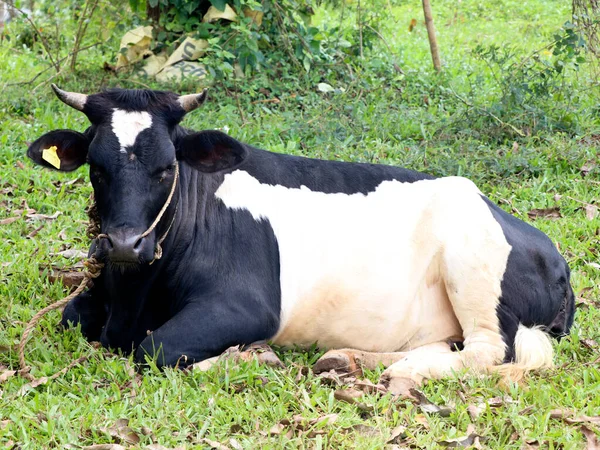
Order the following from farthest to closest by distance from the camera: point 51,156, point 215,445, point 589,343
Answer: point 589,343 < point 51,156 < point 215,445

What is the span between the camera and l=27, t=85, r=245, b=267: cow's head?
15.1 ft

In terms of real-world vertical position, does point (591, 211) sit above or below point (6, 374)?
above

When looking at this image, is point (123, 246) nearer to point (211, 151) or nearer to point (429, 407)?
point (211, 151)

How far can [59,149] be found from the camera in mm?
5004

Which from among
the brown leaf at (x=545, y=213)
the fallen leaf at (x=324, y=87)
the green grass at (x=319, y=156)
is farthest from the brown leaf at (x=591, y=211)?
the fallen leaf at (x=324, y=87)

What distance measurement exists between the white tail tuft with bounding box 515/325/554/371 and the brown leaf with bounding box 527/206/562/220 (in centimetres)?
231

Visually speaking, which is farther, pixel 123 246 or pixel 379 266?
pixel 379 266

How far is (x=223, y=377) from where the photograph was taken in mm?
4629

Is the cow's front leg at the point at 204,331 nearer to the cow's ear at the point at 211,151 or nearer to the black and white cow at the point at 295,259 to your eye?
the black and white cow at the point at 295,259

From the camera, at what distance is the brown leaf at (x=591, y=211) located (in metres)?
7.31

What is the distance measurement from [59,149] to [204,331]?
4.27 feet

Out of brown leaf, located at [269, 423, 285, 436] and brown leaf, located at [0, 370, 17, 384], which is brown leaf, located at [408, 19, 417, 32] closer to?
brown leaf, located at [0, 370, 17, 384]

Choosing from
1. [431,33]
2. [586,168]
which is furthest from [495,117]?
[431,33]

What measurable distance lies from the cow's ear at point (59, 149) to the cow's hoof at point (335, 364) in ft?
5.78
